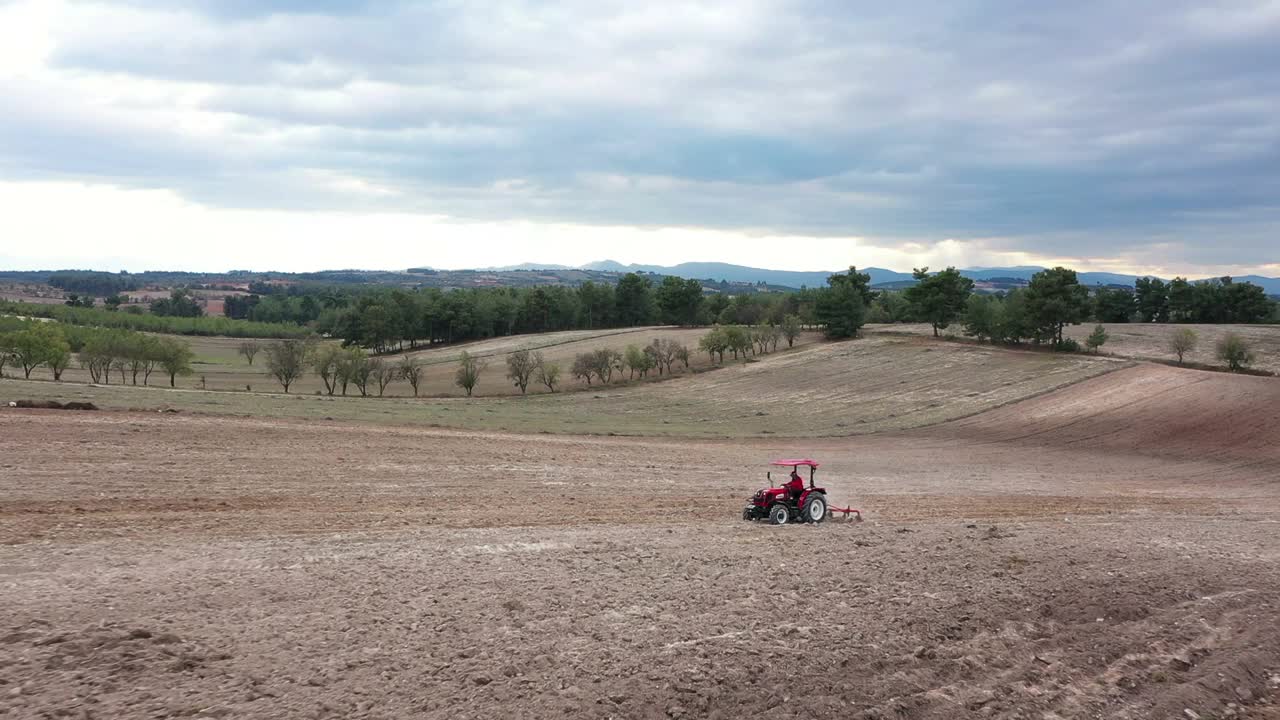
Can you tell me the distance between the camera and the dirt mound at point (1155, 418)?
42422mm

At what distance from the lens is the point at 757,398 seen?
70438 millimetres

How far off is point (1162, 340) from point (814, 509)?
8828 cm

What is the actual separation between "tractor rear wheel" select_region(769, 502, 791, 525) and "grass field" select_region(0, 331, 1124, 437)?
Result: 24622mm

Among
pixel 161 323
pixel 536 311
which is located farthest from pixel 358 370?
pixel 161 323

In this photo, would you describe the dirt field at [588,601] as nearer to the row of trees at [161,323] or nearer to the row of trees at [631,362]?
the row of trees at [631,362]

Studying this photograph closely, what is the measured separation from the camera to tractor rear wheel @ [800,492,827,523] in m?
19.2

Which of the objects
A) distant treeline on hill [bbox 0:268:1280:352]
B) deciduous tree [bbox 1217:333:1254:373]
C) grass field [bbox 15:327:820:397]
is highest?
distant treeline on hill [bbox 0:268:1280:352]

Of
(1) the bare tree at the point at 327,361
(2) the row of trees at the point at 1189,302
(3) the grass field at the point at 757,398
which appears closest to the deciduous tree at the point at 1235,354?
(3) the grass field at the point at 757,398

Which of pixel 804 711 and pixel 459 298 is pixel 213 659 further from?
pixel 459 298

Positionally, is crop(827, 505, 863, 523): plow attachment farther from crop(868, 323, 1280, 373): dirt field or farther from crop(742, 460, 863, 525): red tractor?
crop(868, 323, 1280, 373): dirt field

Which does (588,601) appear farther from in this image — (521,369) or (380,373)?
(380,373)

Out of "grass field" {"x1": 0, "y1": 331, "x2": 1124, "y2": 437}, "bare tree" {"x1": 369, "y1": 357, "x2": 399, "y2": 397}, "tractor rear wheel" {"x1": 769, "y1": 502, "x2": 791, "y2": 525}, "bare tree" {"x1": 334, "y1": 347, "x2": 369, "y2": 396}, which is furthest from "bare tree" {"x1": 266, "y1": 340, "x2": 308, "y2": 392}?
"tractor rear wheel" {"x1": 769, "y1": 502, "x2": 791, "y2": 525}

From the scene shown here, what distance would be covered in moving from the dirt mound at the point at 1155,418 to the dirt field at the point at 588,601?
23.1 meters

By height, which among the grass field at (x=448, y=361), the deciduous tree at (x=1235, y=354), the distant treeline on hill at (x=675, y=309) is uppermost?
the distant treeline on hill at (x=675, y=309)
